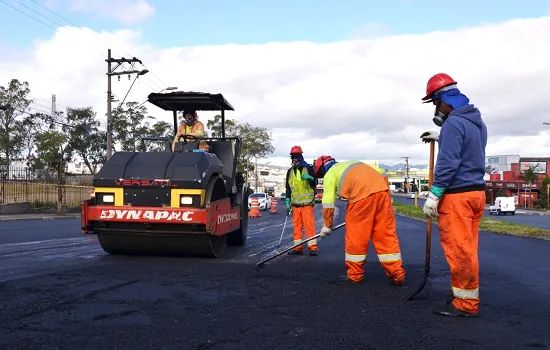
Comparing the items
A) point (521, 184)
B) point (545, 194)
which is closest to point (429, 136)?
point (545, 194)

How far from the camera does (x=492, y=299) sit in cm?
487

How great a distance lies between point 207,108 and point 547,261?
6246mm

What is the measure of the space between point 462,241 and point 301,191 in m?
4.64

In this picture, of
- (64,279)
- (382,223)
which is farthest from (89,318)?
(382,223)

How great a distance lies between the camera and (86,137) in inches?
1815

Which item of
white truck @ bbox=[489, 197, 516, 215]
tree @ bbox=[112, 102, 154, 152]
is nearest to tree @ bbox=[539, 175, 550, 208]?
white truck @ bbox=[489, 197, 516, 215]

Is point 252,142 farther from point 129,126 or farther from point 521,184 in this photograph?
point 521,184

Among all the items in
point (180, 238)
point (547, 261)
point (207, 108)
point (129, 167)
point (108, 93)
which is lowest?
point (547, 261)

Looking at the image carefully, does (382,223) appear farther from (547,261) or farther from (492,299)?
(547,261)

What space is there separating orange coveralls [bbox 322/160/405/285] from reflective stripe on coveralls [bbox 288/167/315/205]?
2.64m

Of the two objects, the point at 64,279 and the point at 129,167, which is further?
the point at 129,167

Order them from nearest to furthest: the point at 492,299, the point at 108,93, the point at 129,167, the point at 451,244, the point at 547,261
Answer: the point at 451,244
the point at 492,299
the point at 129,167
the point at 547,261
the point at 108,93

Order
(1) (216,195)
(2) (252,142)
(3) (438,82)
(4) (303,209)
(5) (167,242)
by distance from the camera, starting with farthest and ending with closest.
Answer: (2) (252,142) → (4) (303,209) → (1) (216,195) → (5) (167,242) → (3) (438,82)

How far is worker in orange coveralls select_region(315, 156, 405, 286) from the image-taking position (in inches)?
225
